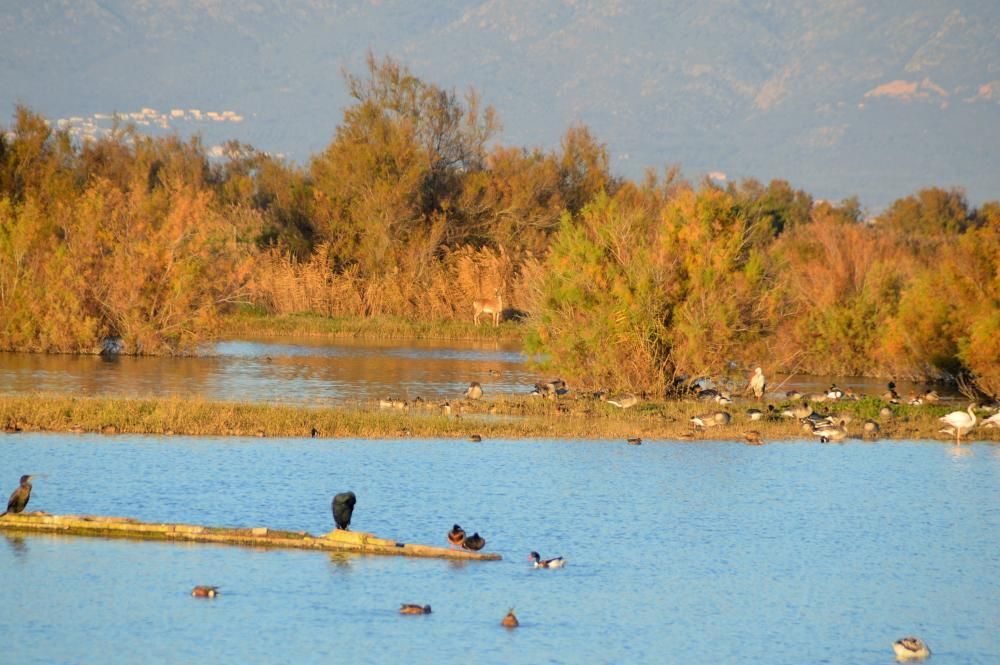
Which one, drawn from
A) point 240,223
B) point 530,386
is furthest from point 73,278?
point 240,223

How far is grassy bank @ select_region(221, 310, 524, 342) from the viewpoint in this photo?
46.4 metres

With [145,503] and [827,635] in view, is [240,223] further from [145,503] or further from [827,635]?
[827,635]

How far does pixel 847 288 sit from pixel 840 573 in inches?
961

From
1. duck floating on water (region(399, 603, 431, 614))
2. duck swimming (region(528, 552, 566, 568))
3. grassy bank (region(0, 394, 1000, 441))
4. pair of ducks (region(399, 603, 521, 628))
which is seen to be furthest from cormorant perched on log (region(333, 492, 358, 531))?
grassy bank (region(0, 394, 1000, 441))

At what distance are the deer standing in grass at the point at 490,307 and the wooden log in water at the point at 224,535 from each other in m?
33.2

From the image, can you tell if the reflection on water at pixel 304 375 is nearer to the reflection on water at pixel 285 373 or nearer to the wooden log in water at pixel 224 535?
the reflection on water at pixel 285 373

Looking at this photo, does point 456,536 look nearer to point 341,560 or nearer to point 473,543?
point 473,543

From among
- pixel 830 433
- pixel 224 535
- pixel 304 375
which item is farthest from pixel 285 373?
pixel 224 535

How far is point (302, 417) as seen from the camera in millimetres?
24188

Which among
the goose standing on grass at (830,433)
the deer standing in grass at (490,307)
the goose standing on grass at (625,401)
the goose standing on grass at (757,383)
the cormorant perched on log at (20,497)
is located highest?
the deer standing in grass at (490,307)

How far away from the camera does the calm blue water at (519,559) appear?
1261 centimetres

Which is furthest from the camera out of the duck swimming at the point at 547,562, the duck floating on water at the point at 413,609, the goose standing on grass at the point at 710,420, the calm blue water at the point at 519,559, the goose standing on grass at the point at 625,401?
the goose standing on grass at the point at 625,401

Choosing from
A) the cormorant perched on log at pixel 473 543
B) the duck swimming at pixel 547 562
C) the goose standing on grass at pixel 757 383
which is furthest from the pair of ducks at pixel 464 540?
the goose standing on grass at pixel 757 383

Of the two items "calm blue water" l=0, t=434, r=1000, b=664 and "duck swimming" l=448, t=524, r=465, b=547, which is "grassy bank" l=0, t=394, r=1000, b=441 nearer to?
"calm blue water" l=0, t=434, r=1000, b=664
